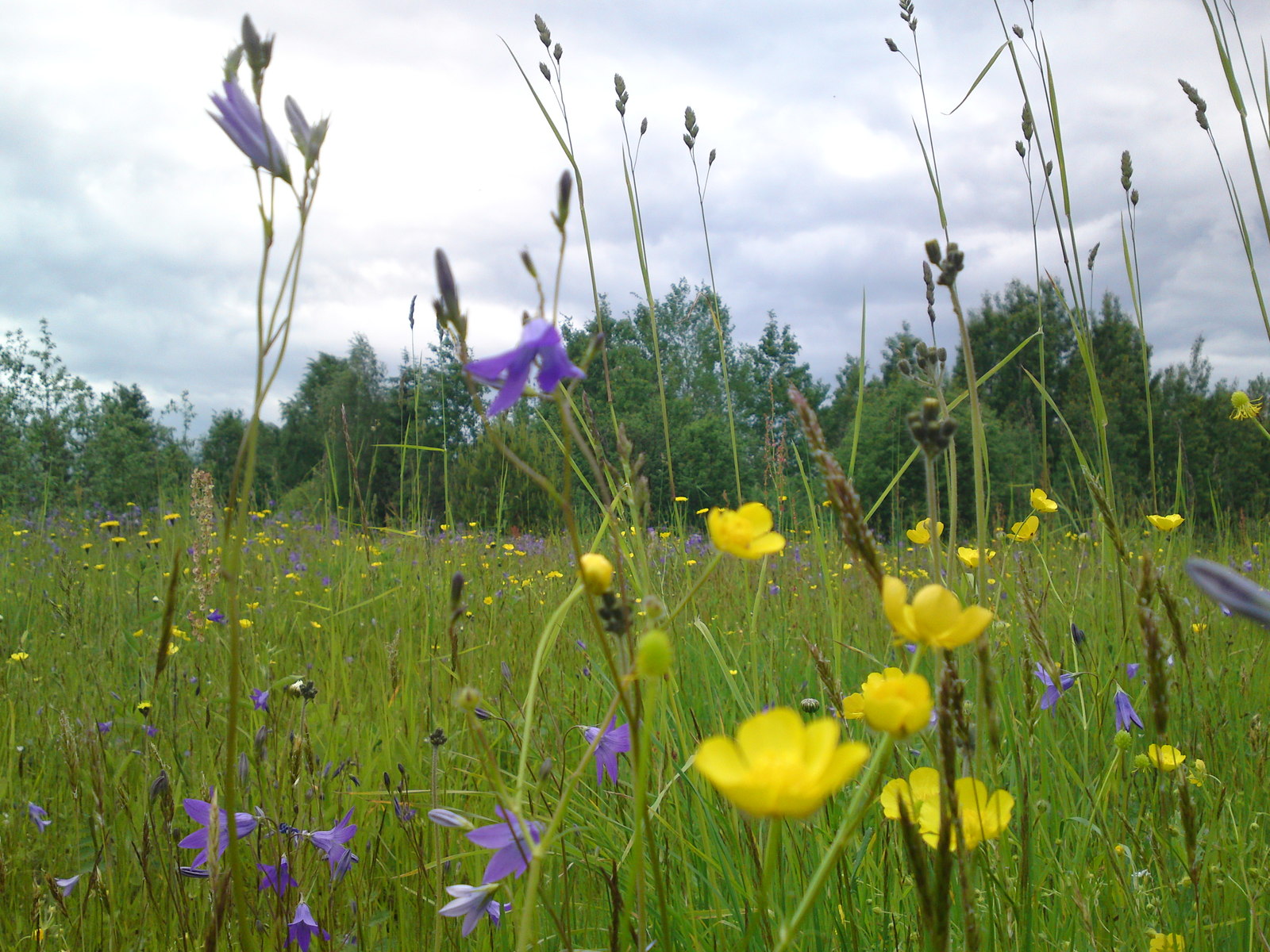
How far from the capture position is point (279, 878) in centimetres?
108

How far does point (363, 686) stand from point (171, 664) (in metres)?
0.58

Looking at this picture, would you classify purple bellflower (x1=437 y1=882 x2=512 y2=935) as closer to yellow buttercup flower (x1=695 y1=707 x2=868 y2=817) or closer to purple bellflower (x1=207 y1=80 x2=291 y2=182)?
yellow buttercup flower (x1=695 y1=707 x2=868 y2=817)

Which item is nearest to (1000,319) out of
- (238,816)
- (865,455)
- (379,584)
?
(865,455)

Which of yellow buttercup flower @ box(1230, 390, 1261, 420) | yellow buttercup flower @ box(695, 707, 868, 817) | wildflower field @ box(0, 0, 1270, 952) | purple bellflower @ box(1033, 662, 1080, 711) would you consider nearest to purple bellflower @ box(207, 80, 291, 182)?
wildflower field @ box(0, 0, 1270, 952)

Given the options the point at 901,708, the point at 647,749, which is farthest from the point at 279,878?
the point at 901,708

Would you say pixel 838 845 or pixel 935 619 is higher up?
pixel 935 619

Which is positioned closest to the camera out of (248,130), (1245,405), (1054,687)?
(248,130)

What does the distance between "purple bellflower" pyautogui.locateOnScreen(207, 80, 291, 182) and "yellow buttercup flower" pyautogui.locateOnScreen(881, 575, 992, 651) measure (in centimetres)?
65

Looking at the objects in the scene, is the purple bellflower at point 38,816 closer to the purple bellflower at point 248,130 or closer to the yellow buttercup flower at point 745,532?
the purple bellflower at point 248,130

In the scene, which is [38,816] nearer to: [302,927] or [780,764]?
[302,927]

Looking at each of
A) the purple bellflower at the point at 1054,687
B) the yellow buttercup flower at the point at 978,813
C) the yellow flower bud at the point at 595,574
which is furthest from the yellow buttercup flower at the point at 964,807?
the purple bellflower at the point at 1054,687

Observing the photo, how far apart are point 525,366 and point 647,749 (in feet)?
1.00

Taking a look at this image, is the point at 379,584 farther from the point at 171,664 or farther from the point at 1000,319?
the point at 1000,319

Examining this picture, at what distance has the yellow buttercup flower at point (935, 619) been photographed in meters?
0.42
